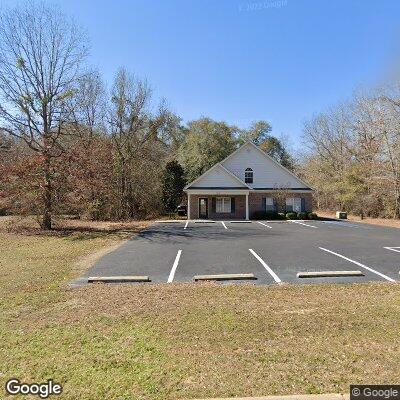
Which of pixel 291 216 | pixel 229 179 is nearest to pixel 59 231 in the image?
pixel 229 179

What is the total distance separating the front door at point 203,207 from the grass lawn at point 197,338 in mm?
22493

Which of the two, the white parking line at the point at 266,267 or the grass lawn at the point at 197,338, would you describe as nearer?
the grass lawn at the point at 197,338

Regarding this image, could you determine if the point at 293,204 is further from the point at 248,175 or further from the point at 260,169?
the point at 248,175

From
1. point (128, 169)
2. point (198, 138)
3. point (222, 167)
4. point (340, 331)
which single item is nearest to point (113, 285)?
point (340, 331)

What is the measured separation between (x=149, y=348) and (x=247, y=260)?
6488 mm

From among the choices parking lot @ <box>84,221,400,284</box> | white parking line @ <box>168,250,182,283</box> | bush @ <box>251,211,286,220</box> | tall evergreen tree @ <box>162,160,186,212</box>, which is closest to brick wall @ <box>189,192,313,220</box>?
bush @ <box>251,211,286,220</box>

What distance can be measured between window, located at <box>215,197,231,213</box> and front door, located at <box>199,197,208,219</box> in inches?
40.2

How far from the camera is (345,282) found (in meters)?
7.78

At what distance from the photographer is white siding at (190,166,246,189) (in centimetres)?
2977

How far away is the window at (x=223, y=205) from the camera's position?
3028 cm

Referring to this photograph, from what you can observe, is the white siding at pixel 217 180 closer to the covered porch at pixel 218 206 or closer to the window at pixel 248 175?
the covered porch at pixel 218 206

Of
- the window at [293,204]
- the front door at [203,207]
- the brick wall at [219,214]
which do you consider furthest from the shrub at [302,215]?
the front door at [203,207]

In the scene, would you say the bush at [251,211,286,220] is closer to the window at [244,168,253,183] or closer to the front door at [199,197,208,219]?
the window at [244,168,253,183]

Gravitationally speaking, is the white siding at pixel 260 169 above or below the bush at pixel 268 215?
above
